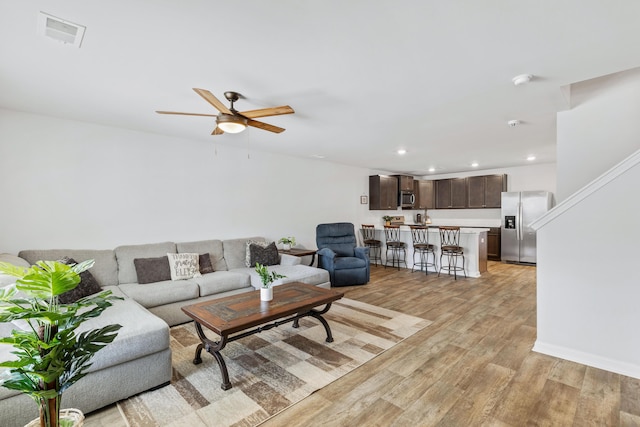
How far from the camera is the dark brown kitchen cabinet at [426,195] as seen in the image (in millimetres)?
8547

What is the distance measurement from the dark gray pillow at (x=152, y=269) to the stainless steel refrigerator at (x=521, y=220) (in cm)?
717

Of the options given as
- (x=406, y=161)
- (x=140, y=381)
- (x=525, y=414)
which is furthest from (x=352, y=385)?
(x=406, y=161)

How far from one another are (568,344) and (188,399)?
3.26 m

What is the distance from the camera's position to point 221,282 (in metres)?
3.71

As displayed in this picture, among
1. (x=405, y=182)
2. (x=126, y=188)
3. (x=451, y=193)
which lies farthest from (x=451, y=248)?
(x=126, y=188)

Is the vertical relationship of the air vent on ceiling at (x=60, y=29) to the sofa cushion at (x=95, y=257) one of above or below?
above

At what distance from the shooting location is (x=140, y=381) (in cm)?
209

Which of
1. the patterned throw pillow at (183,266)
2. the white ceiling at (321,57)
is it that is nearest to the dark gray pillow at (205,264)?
the patterned throw pillow at (183,266)

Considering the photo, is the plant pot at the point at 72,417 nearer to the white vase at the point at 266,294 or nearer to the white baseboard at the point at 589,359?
the white vase at the point at 266,294

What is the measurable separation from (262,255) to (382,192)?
3977 mm

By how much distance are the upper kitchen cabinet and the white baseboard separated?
551 cm

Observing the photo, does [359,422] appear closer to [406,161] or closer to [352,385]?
[352,385]

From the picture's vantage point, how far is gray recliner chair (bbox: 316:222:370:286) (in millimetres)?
4992

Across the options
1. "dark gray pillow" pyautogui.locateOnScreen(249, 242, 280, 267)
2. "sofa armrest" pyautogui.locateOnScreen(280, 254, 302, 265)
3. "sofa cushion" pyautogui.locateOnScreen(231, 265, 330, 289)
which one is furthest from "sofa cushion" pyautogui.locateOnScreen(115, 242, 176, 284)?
"sofa armrest" pyautogui.locateOnScreen(280, 254, 302, 265)
